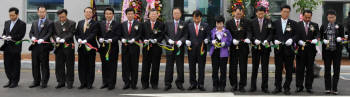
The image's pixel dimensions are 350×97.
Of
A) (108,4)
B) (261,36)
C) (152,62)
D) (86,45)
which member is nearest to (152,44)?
(152,62)

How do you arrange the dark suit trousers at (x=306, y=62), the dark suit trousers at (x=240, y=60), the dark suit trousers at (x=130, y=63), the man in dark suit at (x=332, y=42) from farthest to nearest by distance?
1. the dark suit trousers at (x=130, y=63)
2. the dark suit trousers at (x=240, y=60)
3. the dark suit trousers at (x=306, y=62)
4. the man in dark suit at (x=332, y=42)

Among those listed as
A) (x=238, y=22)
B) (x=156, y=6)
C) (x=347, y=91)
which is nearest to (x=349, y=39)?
(x=347, y=91)

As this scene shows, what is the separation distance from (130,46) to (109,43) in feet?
1.48

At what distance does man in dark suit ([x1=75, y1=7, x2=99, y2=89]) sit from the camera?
28.3 feet

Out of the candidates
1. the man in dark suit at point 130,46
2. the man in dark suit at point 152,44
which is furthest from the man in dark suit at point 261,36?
the man in dark suit at point 130,46

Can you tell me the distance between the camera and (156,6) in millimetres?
15297

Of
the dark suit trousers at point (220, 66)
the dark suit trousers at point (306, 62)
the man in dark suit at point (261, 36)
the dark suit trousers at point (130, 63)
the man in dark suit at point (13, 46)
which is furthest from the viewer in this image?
the man in dark suit at point (13, 46)

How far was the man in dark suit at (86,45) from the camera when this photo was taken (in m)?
8.62

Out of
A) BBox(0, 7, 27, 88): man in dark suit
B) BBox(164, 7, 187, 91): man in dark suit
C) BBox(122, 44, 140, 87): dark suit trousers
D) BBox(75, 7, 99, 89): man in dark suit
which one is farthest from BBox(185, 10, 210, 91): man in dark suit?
BBox(0, 7, 27, 88): man in dark suit

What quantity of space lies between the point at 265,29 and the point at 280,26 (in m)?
0.30

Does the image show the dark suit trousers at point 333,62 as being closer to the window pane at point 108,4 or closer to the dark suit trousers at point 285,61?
the dark suit trousers at point 285,61

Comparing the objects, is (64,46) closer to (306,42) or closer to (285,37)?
(285,37)

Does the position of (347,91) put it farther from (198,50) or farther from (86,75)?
(86,75)

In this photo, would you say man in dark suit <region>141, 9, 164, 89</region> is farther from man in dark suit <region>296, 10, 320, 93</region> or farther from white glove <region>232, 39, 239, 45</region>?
man in dark suit <region>296, 10, 320, 93</region>
